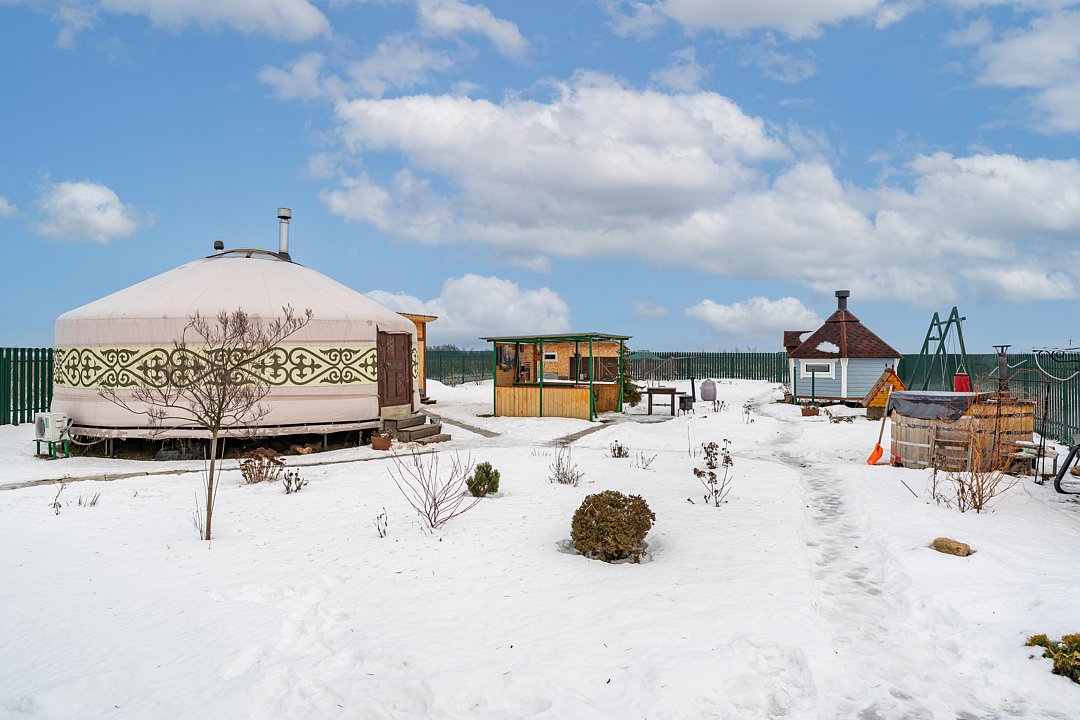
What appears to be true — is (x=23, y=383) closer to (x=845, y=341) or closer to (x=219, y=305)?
(x=219, y=305)

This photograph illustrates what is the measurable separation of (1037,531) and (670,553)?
149 inches

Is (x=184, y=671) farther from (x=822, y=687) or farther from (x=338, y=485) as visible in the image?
(x=338, y=485)

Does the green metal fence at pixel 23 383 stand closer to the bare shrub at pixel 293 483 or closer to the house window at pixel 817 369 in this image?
the bare shrub at pixel 293 483

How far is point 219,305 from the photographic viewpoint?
1223cm

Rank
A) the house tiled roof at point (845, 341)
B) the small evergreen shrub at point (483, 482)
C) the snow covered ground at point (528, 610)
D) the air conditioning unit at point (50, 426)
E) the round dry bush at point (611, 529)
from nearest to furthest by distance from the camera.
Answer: the snow covered ground at point (528, 610), the round dry bush at point (611, 529), the small evergreen shrub at point (483, 482), the air conditioning unit at point (50, 426), the house tiled roof at point (845, 341)

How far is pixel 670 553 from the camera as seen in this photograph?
600 cm

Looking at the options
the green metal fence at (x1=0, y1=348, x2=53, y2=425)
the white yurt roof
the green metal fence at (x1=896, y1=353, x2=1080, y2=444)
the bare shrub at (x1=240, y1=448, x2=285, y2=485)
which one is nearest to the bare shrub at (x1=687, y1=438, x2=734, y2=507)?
the green metal fence at (x1=896, y1=353, x2=1080, y2=444)

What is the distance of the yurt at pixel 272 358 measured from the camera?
471 inches

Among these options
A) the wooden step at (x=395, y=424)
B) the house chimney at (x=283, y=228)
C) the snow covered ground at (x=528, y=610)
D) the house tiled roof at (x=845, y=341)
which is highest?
the house chimney at (x=283, y=228)

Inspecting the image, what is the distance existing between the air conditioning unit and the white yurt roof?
1.44m

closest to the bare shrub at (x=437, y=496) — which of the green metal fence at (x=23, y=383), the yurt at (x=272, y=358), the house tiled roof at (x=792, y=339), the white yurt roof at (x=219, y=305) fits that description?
the yurt at (x=272, y=358)

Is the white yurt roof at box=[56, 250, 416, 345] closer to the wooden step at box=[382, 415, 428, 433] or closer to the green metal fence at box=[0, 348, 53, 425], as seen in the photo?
the wooden step at box=[382, 415, 428, 433]

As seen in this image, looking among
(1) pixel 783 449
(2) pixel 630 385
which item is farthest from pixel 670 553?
(2) pixel 630 385

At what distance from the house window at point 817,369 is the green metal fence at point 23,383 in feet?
70.0
